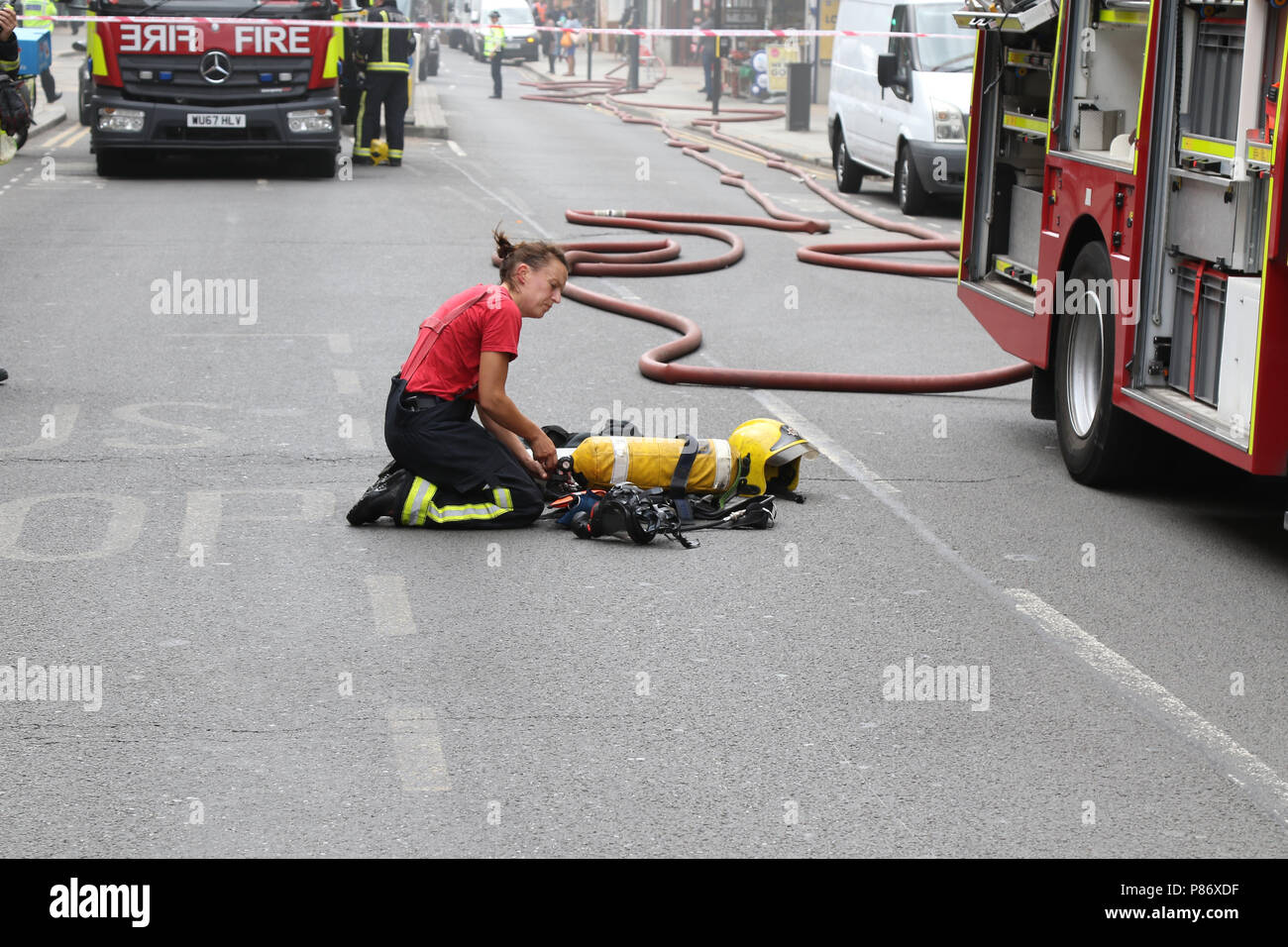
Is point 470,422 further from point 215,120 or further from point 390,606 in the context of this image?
point 215,120

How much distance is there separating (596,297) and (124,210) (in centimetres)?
688

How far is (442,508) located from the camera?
7477mm

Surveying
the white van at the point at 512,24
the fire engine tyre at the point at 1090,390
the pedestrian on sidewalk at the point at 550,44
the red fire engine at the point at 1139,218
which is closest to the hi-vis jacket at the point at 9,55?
the red fire engine at the point at 1139,218

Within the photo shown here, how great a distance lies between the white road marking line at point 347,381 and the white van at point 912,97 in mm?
9764

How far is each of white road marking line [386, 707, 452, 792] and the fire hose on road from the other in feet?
17.2

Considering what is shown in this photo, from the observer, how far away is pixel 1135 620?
635cm

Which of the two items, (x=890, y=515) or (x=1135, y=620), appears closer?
(x=1135, y=620)

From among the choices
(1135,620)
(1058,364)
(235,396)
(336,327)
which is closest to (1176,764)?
(1135,620)

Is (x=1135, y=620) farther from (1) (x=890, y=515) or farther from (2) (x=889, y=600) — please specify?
(1) (x=890, y=515)

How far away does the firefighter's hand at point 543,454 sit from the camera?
25.0ft

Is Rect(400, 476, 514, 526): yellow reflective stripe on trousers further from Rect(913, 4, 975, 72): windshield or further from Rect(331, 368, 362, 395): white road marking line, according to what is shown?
Rect(913, 4, 975, 72): windshield

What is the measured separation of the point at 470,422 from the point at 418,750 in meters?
2.79

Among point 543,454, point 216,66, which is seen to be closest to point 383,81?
point 216,66

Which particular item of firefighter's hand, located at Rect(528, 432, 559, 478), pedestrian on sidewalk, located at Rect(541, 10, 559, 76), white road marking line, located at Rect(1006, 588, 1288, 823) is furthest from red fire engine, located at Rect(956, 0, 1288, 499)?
pedestrian on sidewalk, located at Rect(541, 10, 559, 76)
